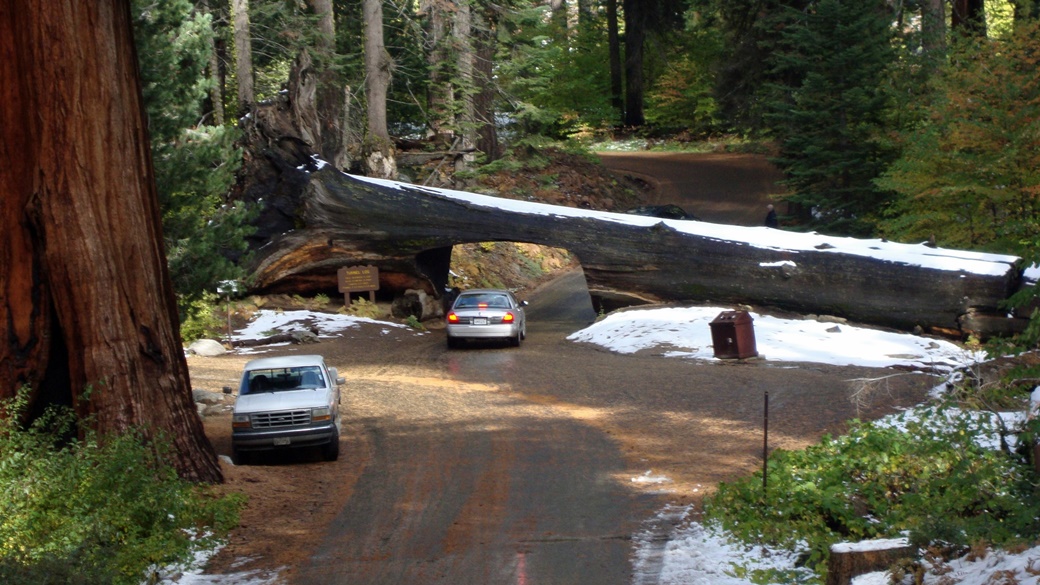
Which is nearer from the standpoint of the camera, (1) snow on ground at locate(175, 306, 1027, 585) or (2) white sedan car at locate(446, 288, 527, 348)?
(1) snow on ground at locate(175, 306, 1027, 585)

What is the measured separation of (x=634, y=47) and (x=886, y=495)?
47.2 metres

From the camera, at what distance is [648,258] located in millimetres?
24547

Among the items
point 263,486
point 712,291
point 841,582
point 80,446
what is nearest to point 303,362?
point 263,486

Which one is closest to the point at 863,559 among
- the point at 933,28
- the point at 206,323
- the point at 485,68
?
the point at 206,323

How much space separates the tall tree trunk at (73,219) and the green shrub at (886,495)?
261 inches

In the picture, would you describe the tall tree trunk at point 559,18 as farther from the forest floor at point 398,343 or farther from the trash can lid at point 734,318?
the trash can lid at point 734,318

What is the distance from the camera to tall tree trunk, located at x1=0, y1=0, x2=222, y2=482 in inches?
416

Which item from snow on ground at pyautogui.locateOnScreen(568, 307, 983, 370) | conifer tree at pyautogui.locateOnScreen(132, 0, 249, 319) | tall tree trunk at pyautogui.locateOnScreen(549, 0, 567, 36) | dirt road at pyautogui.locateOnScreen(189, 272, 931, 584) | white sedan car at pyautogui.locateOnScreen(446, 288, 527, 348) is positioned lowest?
dirt road at pyautogui.locateOnScreen(189, 272, 931, 584)

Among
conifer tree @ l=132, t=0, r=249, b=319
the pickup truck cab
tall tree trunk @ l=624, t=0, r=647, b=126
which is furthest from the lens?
tall tree trunk @ l=624, t=0, r=647, b=126

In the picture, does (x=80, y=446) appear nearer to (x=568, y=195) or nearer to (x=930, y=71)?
(x=930, y=71)

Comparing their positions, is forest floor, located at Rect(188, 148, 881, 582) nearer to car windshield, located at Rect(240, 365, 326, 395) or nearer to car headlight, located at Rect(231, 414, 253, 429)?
car headlight, located at Rect(231, 414, 253, 429)

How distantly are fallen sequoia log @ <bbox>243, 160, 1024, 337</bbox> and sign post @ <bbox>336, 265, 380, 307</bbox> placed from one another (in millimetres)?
288

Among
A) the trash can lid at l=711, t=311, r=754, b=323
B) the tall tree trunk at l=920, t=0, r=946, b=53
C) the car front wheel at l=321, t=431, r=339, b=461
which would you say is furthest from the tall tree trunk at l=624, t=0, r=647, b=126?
the car front wheel at l=321, t=431, r=339, b=461

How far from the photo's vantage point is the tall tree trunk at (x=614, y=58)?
5644 cm
